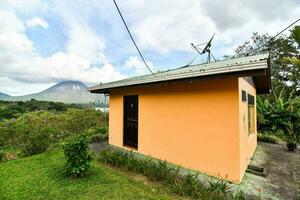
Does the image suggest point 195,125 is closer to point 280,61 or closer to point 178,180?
point 178,180

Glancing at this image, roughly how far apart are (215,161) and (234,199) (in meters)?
Answer: 1.36

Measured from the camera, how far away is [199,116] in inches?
204

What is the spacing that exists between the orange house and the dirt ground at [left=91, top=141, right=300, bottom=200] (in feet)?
1.24

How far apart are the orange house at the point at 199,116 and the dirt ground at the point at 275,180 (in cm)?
38

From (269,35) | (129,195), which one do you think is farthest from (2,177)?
(269,35)

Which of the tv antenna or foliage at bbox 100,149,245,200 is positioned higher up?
the tv antenna

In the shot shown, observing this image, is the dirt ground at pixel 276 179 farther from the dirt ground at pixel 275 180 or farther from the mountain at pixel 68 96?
the mountain at pixel 68 96

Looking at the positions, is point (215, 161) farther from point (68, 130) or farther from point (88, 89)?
point (68, 130)

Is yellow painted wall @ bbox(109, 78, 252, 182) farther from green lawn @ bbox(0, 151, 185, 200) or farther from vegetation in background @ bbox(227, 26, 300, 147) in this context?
vegetation in background @ bbox(227, 26, 300, 147)

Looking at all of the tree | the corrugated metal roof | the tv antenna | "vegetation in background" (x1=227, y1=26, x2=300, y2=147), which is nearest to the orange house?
the corrugated metal roof

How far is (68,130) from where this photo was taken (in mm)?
10500

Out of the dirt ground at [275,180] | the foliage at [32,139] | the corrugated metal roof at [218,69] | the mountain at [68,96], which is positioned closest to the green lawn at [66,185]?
the foliage at [32,139]

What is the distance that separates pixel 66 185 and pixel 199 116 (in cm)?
409

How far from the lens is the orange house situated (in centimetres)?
447
